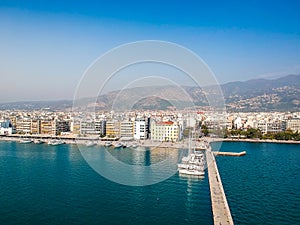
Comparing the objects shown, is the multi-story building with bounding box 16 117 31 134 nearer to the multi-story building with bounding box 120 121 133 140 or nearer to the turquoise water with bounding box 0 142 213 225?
the multi-story building with bounding box 120 121 133 140

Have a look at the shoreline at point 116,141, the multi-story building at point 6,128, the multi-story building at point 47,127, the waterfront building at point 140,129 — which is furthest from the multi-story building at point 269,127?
the multi-story building at point 6,128

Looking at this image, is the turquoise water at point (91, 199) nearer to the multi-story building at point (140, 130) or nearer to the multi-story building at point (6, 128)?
the multi-story building at point (140, 130)

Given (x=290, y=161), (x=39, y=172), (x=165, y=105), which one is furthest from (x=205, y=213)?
(x=165, y=105)

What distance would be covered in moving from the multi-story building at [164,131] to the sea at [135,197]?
485 centimetres

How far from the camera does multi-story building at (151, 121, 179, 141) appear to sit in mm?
12344

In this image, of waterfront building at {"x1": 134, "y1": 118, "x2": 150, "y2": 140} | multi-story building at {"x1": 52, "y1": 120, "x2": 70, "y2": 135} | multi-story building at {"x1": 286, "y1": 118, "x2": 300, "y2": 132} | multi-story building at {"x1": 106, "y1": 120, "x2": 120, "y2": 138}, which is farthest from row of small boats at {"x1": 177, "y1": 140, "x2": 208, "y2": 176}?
multi-story building at {"x1": 286, "y1": 118, "x2": 300, "y2": 132}

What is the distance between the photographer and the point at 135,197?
16.1 feet

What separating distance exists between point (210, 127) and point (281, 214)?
1065 centimetres

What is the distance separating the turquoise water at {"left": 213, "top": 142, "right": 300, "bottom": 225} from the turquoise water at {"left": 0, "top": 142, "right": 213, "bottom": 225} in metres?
0.44

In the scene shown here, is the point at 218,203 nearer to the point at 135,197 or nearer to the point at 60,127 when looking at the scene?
the point at 135,197

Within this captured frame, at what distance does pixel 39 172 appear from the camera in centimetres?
666

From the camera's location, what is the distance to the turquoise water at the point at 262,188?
14.0 feet

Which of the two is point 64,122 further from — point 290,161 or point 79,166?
point 290,161

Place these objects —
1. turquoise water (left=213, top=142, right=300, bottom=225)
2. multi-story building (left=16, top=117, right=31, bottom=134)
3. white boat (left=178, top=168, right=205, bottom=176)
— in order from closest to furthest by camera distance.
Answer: turquoise water (left=213, top=142, right=300, bottom=225), white boat (left=178, top=168, right=205, bottom=176), multi-story building (left=16, top=117, right=31, bottom=134)
